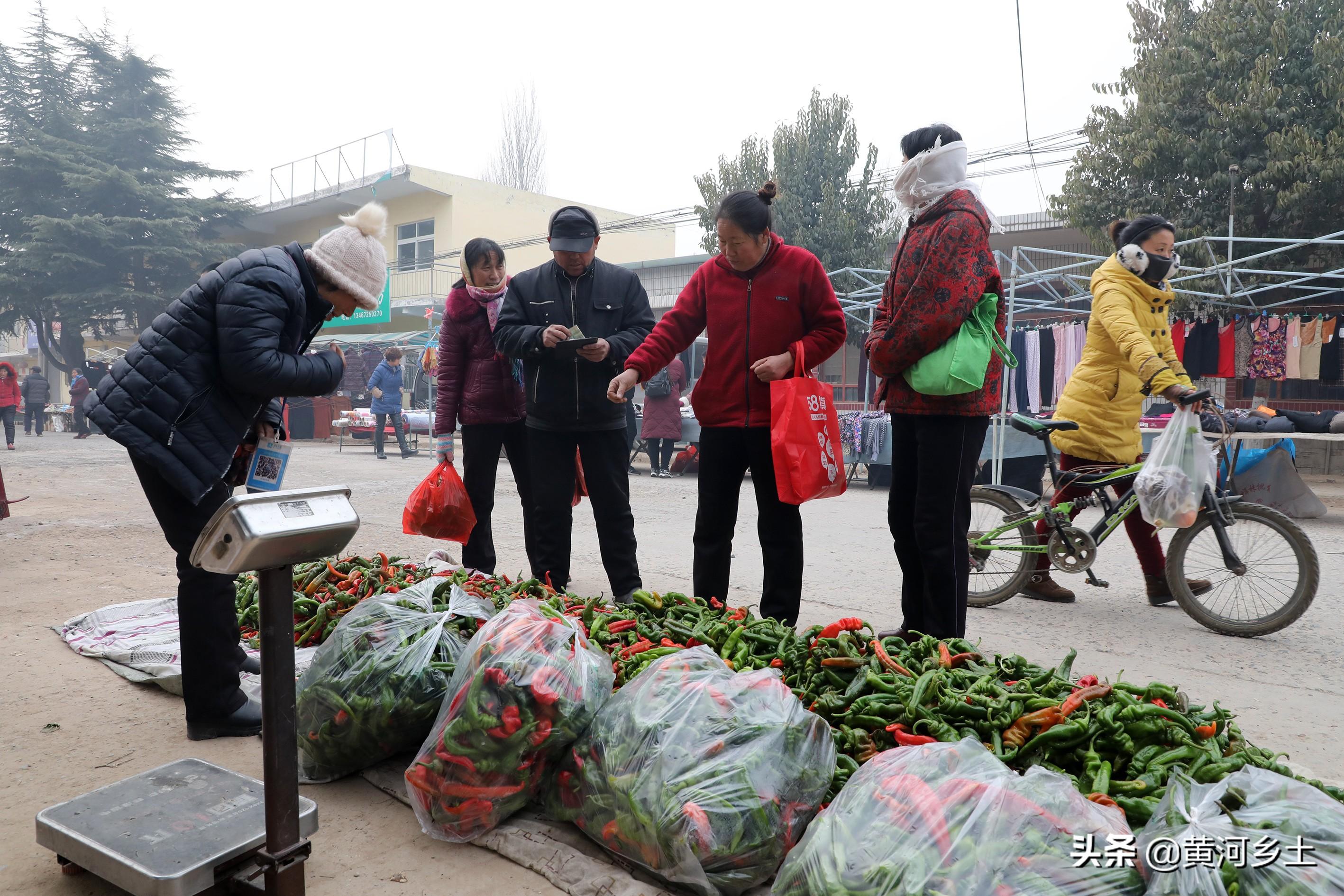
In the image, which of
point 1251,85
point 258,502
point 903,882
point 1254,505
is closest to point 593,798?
point 903,882

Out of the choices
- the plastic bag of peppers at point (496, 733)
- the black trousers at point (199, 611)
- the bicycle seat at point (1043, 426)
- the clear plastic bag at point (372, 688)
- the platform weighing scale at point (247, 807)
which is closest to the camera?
the platform weighing scale at point (247, 807)

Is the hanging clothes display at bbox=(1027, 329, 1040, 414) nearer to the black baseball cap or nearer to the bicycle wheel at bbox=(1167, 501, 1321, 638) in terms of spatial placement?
the bicycle wheel at bbox=(1167, 501, 1321, 638)

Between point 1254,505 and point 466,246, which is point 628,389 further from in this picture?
point 1254,505

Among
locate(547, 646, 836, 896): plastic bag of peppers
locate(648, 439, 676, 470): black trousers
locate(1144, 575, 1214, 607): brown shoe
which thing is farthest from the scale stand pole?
locate(648, 439, 676, 470): black trousers

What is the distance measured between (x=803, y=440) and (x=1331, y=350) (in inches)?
506

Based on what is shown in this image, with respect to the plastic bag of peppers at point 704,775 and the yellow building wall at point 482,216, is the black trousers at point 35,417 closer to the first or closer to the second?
the yellow building wall at point 482,216

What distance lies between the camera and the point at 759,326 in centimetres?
394

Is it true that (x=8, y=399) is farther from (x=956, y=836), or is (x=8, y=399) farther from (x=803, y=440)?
(x=956, y=836)

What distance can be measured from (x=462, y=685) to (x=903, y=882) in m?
1.32

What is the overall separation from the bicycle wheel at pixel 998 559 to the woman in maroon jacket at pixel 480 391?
2.87 m

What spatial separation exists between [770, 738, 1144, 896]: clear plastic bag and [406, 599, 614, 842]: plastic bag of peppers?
809 millimetres

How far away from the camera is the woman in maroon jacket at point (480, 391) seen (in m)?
5.01

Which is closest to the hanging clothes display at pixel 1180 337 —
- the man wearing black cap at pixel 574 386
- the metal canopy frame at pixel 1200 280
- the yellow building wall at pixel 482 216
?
the metal canopy frame at pixel 1200 280

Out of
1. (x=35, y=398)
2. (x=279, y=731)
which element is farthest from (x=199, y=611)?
(x=35, y=398)
